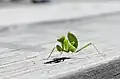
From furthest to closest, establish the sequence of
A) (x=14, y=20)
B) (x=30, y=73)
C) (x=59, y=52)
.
Result: (x=14, y=20) < (x=59, y=52) < (x=30, y=73)

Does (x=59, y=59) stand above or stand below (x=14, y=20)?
below

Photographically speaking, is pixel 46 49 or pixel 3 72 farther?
pixel 46 49

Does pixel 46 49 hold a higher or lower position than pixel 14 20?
lower

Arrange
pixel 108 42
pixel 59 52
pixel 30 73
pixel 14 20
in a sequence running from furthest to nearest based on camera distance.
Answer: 1. pixel 14 20
2. pixel 108 42
3. pixel 59 52
4. pixel 30 73

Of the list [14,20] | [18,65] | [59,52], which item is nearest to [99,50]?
[59,52]

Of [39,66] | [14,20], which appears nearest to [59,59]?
[39,66]

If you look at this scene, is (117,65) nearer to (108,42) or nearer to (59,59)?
(59,59)

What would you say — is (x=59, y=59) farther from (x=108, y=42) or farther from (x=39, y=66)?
(x=108, y=42)

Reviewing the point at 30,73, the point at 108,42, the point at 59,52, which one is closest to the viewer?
the point at 30,73

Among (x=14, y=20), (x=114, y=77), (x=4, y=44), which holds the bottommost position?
(x=114, y=77)
